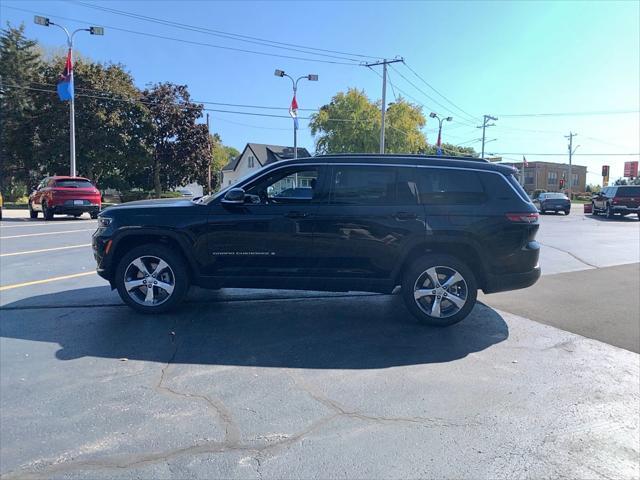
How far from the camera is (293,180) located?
5.38 metres

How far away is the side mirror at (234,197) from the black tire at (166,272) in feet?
2.86

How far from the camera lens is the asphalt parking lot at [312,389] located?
2832 mm

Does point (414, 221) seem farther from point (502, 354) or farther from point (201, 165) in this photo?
point (201, 165)

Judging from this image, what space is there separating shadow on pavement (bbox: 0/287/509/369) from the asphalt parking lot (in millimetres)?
24

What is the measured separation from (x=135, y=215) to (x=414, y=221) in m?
3.14

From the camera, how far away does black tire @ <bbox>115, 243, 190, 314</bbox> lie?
527 centimetres

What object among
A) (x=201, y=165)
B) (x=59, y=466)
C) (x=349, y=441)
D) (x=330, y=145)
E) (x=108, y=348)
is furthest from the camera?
(x=330, y=145)

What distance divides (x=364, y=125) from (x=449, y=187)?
4491 cm

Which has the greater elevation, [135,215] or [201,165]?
[201,165]

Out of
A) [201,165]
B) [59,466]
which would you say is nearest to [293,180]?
[59,466]

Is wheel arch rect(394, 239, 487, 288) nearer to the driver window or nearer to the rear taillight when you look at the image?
the rear taillight

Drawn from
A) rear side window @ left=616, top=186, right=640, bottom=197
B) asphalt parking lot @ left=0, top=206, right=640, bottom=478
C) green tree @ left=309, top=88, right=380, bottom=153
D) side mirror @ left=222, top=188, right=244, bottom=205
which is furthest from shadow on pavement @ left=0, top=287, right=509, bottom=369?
green tree @ left=309, top=88, right=380, bottom=153

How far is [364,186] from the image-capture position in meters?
5.19

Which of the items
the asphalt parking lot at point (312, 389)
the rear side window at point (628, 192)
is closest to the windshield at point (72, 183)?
the asphalt parking lot at point (312, 389)
